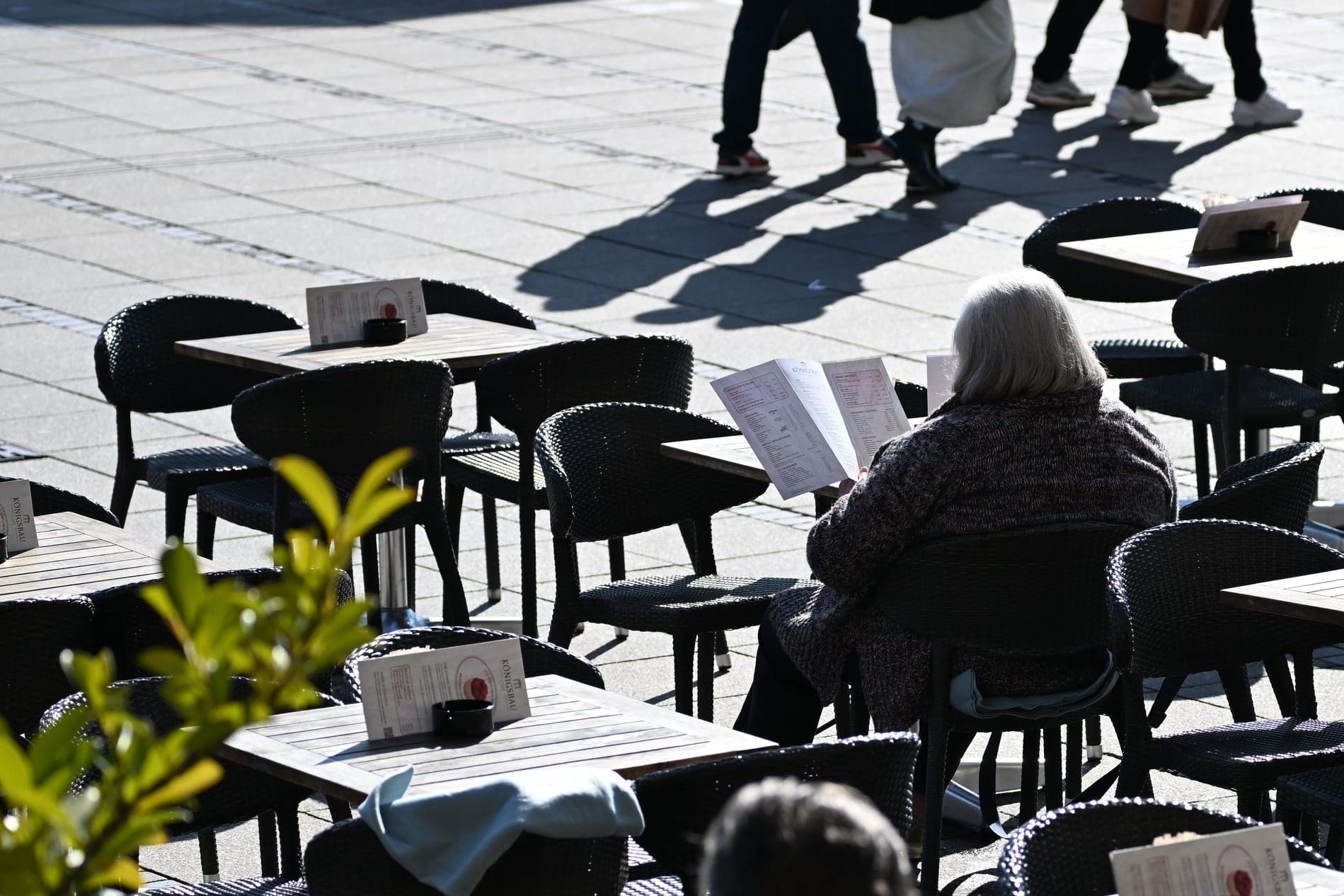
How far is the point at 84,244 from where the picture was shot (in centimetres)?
1112

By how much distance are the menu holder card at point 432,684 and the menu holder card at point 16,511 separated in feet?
4.84

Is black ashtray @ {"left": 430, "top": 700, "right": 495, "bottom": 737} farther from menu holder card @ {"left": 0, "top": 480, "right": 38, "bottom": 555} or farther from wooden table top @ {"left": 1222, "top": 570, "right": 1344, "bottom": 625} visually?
menu holder card @ {"left": 0, "top": 480, "right": 38, "bottom": 555}

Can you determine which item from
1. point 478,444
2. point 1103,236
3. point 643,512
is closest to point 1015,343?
point 643,512

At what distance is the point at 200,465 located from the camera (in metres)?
6.61

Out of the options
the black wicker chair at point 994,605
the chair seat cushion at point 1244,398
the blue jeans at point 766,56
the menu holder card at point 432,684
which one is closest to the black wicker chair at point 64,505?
the menu holder card at point 432,684

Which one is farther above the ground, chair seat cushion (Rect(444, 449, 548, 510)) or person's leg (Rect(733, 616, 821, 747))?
person's leg (Rect(733, 616, 821, 747))

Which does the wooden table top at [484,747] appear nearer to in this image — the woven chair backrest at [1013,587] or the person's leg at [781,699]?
the woven chair backrest at [1013,587]

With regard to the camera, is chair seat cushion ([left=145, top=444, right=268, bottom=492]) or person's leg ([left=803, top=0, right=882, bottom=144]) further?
person's leg ([left=803, top=0, right=882, bottom=144])

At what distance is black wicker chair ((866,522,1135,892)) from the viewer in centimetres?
430

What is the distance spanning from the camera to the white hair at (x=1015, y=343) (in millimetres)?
4332

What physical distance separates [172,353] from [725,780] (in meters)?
4.05

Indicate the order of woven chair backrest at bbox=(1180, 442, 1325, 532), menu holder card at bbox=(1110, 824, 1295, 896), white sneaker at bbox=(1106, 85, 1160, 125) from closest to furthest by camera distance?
menu holder card at bbox=(1110, 824, 1295, 896) < woven chair backrest at bbox=(1180, 442, 1325, 532) < white sneaker at bbox=(1106, 85, 1160, 125)

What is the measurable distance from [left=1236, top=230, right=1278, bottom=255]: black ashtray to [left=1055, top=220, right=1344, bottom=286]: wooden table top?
0.02 m

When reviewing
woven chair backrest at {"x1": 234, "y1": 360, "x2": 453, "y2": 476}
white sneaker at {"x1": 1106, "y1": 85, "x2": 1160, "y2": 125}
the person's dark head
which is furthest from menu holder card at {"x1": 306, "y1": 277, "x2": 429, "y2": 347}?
white sneaker at {"x1": 1106, "y1": 85, "x2": 1160, "y2": 125}
